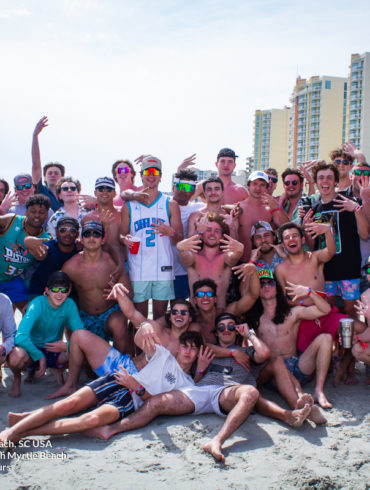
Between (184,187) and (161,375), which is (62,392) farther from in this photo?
(184,187)

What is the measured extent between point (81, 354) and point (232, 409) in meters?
1.75

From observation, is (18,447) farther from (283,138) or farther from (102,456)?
(283,138)

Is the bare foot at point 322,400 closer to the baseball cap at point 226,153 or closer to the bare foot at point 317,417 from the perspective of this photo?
A: the bare foot at point 317,417

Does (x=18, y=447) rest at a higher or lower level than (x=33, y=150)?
lower

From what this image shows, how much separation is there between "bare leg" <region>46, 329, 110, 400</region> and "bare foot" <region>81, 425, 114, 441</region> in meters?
0.80

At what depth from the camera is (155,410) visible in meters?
3.85

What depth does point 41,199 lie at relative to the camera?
520 centimetres

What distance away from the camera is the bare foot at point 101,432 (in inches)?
140

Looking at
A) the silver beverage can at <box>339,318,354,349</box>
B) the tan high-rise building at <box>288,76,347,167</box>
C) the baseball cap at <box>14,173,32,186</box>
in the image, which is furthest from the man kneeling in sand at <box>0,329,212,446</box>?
the tan high-rise building at <box>288,76,347,167</box>

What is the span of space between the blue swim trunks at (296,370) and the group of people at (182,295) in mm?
15

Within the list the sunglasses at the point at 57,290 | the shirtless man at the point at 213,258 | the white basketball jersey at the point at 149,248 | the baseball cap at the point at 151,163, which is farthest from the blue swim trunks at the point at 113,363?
the baseball cap at the point at 151,163

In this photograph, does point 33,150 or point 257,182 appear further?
point 33,150

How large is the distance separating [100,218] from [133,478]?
10.5ft

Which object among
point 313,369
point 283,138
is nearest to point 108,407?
point 313,369
